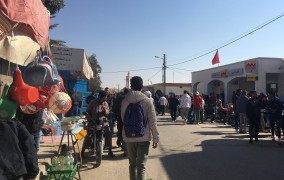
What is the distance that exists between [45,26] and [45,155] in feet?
11.4

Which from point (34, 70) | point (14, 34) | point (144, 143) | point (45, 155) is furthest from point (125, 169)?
point (14, 34)

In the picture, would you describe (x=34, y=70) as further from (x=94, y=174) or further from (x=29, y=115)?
(x=94, y=174)

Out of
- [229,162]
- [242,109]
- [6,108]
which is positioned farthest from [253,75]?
[6,108]

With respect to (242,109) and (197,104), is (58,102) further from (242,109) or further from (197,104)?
(197,104)

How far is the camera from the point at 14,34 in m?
5.39

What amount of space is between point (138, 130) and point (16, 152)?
247cm

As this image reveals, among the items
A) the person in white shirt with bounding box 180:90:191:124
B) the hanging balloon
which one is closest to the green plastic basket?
the hanging balloon

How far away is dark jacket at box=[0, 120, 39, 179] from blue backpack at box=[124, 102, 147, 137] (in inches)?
87.3

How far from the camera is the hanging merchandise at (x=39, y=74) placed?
17.6 feet

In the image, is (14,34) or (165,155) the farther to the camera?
(165,155)

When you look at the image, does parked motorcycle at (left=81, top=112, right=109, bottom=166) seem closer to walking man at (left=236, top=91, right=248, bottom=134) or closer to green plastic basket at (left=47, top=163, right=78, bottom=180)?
green plastic basket at (left=47, top=163, right=78, bottom=180)

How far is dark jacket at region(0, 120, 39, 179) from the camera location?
11.1 ft

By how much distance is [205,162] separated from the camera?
8.82 m

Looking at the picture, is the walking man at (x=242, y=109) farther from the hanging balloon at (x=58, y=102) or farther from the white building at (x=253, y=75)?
the white building at (x=253, y=75)
